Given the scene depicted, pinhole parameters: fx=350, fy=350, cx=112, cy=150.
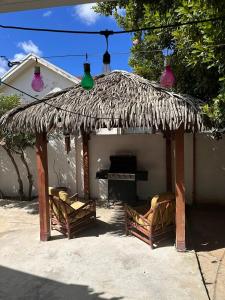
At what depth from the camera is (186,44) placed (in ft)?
20.0

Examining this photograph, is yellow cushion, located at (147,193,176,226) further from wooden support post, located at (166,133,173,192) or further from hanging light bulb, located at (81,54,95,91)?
wooden support post, located at (166,133,173,192)

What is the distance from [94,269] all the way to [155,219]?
5.20 ft

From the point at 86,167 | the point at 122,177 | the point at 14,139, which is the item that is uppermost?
the point at 14,139

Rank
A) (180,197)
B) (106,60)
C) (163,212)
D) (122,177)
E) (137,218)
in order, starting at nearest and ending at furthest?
(106,60), (180,197), (163,212), (137,218), (122,177)

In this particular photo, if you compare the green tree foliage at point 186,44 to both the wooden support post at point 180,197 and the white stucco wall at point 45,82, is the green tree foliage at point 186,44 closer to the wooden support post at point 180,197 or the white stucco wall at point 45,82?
the wooden support post at point 180,197

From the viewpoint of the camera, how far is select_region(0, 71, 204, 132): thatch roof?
6157 mm

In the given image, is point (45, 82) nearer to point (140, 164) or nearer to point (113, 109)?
point (140, 164)

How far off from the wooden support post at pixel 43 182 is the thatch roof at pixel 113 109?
418mm

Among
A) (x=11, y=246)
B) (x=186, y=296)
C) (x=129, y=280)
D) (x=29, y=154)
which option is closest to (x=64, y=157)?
(x=29, y=154)

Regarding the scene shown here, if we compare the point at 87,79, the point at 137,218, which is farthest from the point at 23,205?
the point at 87,79

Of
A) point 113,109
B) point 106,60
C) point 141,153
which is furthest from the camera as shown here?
point 141,153

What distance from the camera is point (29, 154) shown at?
12.1 metres

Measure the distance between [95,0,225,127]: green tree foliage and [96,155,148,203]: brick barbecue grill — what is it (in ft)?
9.74

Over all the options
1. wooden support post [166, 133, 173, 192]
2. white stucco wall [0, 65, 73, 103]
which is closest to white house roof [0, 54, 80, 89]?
white stucco wall [0, 65, 73, 103]
